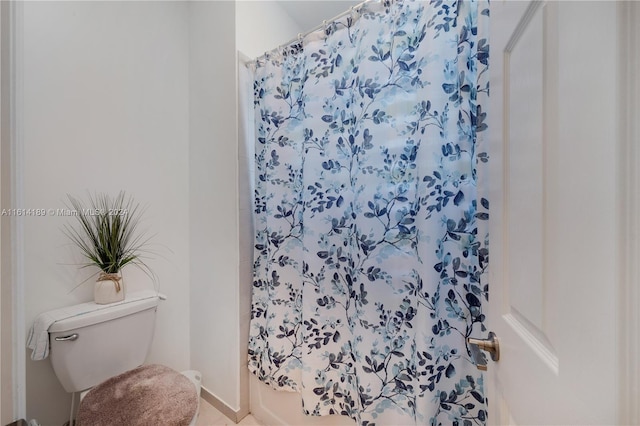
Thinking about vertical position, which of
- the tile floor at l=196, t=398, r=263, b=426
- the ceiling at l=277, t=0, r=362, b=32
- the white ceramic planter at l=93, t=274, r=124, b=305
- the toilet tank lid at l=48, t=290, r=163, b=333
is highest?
the ceiling at l=277, t=0, r=362, b=32

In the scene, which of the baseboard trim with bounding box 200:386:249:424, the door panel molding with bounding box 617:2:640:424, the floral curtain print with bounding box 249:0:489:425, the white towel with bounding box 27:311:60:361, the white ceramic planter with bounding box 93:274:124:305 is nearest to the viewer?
the door panel molding with bounding box 617:2:640:424

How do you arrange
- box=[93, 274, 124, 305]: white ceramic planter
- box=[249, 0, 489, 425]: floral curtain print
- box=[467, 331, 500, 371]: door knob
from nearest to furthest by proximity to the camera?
box=[467, 331, 500, 371]: door knob < box=[249, 0, 489, 425]: floral curtain print < box=[93, 274, 124, 305]: white ceramic planter

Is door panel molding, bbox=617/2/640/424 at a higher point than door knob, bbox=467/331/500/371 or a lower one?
higher

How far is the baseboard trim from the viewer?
1343 millimetres

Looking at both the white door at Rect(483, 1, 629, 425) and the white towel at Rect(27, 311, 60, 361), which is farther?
the white towel at Rect(27, 311, 60, 361)

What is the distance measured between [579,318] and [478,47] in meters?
0.77

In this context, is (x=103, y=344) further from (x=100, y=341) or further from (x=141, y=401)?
(x=141, y=401)

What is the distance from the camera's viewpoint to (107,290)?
117 centimetres

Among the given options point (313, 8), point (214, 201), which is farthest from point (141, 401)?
point (313, 8)

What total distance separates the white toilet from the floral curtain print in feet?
1.85

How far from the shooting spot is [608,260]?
26 cm

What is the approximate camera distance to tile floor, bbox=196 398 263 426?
134 centimetres

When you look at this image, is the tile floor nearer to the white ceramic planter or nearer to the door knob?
the white ceramic planter

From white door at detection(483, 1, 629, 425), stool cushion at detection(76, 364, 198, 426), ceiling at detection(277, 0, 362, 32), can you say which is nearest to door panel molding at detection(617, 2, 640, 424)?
white door at detection(483, 1, 629, 425)
